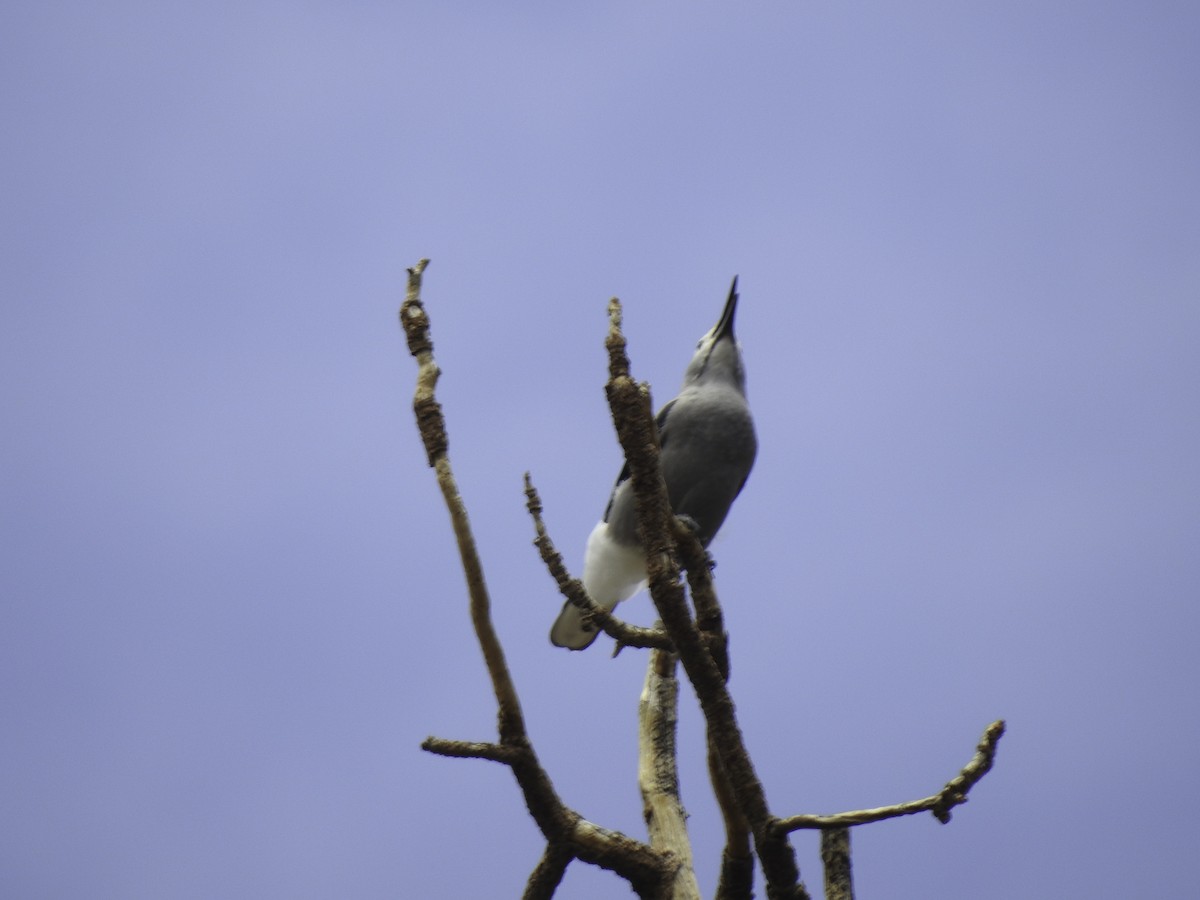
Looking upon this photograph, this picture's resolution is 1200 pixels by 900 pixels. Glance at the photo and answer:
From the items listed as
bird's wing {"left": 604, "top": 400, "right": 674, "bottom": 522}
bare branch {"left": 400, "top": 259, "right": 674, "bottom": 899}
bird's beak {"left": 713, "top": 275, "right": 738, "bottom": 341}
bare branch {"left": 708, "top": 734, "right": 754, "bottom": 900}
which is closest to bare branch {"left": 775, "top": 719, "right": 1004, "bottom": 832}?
bare branch {"left": 708, "top": 734, "right": 754, "bottom": 900}

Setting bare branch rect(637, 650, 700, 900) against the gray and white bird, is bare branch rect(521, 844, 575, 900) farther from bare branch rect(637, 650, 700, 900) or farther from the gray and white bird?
the gray and white bird

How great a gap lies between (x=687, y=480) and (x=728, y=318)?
72cm

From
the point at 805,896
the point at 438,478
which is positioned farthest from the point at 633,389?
the point at 805,896

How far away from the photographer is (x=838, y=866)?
2.51 m

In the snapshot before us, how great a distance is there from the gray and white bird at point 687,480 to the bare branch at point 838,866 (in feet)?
3.19

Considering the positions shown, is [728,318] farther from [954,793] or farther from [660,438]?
[954,793]

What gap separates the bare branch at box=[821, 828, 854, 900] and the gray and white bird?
0.97 metres

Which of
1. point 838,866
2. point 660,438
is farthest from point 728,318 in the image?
point 838,866

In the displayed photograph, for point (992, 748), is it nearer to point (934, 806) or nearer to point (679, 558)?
point (934, 806)

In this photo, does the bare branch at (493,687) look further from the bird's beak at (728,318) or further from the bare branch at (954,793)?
the bird's beak at (728,318)

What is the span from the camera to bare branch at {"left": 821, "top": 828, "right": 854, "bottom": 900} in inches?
98.6

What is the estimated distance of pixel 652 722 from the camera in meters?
3.03

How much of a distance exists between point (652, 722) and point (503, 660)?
95cm

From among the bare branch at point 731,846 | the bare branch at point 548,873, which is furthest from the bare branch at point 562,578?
the bare branch at point 548,873
